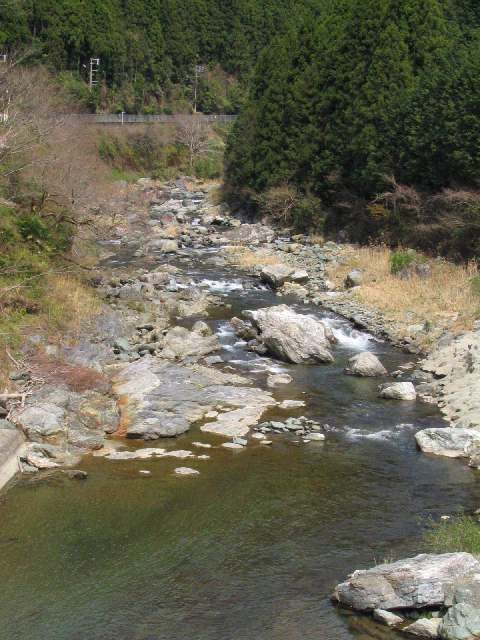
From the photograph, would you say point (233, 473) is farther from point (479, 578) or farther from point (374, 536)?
point (479, 578)

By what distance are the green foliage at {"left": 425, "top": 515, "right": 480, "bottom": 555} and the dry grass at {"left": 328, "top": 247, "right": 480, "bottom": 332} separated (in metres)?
10.6

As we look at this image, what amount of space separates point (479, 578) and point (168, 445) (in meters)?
7.42

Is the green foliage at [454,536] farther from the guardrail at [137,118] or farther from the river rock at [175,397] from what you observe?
the guardrail at [137,118]

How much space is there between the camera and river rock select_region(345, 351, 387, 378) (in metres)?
A: 19.7

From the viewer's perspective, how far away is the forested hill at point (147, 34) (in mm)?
68062

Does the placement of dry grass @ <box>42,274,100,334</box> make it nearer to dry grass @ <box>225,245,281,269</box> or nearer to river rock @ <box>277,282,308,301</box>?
river rock @ <box>277,282,308,301</box>

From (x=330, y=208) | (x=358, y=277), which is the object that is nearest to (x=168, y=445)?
(x=358, y=277)

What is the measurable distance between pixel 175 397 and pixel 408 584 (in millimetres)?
8490

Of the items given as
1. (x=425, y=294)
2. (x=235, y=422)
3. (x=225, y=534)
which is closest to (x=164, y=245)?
(x=425, y=294)

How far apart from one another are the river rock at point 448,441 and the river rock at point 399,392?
2528mm

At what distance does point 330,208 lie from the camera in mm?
38344

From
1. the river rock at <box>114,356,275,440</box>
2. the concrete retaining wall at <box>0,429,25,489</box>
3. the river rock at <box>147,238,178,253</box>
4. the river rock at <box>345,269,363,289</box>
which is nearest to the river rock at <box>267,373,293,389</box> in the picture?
the river rock at <box>114,356,275,440</box>

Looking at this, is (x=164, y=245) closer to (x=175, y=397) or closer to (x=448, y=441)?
(x=175, y=397)

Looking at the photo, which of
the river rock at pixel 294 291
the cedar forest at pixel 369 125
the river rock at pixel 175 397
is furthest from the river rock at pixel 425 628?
the cedar forest at pixel 369 125
